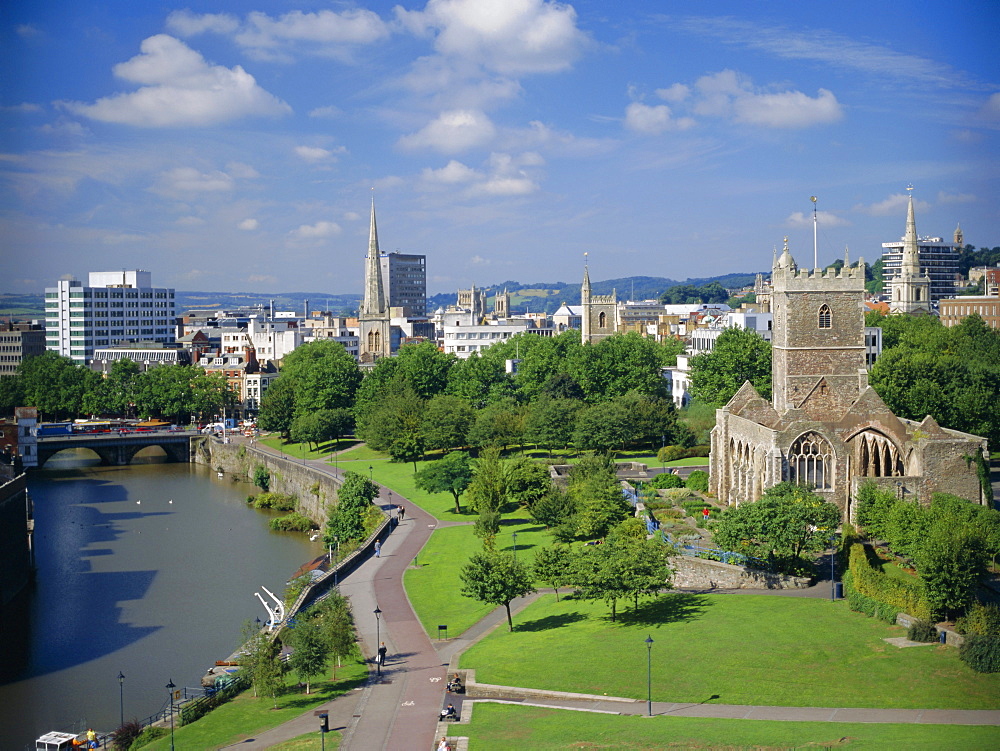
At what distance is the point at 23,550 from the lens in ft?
189

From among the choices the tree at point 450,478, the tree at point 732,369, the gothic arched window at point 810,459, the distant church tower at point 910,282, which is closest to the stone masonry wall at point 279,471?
the tree at point 450,478

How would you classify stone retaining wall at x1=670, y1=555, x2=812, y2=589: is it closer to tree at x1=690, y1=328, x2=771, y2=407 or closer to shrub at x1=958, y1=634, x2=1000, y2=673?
shrub at x1=958, y1=634, x2=1000, y2=673

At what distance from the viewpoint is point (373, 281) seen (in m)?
142

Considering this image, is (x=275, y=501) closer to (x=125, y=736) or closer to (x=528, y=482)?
(x=528, y=482)

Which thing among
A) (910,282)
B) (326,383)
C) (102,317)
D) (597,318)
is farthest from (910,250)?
(102,317)

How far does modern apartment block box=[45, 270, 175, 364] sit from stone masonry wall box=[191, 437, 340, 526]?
72.4 metres

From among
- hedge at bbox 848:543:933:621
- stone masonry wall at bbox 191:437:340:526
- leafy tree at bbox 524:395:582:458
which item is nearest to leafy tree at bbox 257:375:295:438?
stone masonry wall at bbox 191:437:340:526

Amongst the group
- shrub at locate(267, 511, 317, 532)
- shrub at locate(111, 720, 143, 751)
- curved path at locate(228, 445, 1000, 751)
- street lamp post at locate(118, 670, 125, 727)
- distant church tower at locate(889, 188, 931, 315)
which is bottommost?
street lamp post at locate(118, 670, 125, 727)

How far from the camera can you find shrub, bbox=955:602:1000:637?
3156 centimetres

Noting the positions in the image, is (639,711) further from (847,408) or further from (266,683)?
(847,408)

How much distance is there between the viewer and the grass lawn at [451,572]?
41.6m

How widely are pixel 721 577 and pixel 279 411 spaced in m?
66.3

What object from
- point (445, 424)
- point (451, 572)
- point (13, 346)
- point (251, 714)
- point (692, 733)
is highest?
point (13, 346)

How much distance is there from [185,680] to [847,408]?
31295 mm
